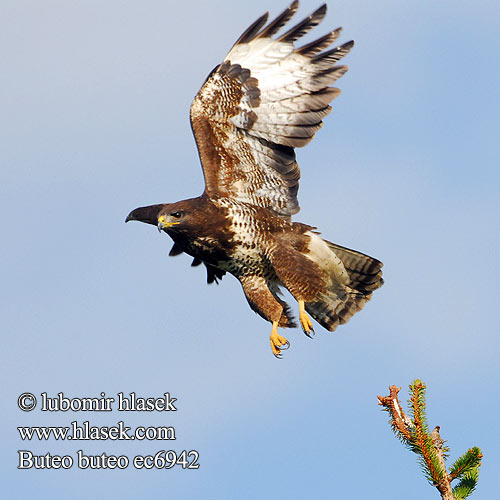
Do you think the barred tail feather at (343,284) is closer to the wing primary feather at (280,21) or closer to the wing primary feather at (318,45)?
the wing primary feather at (318,45)

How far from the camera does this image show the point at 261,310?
10531 mm

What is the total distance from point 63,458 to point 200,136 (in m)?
4.18

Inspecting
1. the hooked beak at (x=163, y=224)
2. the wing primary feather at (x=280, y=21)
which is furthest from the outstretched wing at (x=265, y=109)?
the hooked beak at (x=163, y=224)

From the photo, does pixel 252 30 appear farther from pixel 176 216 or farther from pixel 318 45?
pixel 176 216

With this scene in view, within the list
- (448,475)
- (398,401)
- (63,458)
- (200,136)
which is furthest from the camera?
(200,136)

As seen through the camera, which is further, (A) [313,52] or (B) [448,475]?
(A) [313,52]

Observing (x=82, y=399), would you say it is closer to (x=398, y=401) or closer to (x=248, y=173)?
(x=248, y=173)

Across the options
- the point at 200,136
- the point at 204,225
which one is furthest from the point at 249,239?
the point at 200,136

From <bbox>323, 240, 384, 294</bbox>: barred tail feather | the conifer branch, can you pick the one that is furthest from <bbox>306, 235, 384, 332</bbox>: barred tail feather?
the conifer branch

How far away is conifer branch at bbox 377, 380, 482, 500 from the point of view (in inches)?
200

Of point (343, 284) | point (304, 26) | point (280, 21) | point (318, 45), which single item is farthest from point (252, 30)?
point (343, 284)

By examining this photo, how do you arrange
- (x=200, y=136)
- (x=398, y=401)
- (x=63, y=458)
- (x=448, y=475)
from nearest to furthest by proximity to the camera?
1. (x=448, y=475)
2. (x=398, y=401)
3. (x=63, y=458)
4. (x=200, y=136)

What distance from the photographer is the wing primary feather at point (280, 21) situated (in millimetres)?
10750

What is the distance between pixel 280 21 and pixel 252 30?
1.22 ft
